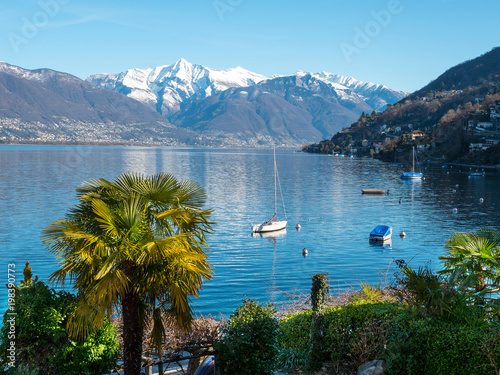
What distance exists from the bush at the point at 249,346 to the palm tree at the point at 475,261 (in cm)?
467

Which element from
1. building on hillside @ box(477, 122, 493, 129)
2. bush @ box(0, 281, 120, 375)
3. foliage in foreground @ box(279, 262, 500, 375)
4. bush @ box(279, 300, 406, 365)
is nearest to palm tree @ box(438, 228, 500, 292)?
foliage in foreground @ box(279, 262, 500, 375)

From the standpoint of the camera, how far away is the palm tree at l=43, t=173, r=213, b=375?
9188 mm

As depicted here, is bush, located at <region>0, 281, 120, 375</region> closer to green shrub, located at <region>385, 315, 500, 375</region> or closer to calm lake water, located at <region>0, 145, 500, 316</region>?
green shrub, located at <region>385, 315, 500, 375</region>

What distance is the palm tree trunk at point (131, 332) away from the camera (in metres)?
9.84

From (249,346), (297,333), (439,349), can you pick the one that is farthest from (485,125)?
(249,346)

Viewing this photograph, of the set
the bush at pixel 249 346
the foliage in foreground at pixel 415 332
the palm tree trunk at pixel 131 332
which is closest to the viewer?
the foliage in foreground at pixel 415 332

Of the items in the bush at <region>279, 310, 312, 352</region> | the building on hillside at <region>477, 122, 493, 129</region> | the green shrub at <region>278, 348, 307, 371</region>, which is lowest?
the green shrub at <region>278, 348, 307, 371</region>

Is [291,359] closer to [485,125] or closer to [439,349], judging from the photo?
[439,349]

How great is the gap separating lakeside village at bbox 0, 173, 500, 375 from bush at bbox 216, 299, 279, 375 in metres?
0.02

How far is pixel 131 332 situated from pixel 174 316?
1.00 meters

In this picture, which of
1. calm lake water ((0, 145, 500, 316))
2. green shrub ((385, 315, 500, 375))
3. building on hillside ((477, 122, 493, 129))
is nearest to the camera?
green shrub ((385, 315, 500, 375))

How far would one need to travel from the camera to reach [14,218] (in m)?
59.3

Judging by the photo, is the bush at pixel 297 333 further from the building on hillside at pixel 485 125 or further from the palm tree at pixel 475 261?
the building on hillside at pixel 485 125

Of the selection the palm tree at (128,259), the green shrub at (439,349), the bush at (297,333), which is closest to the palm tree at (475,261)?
the green shrub at (439,349)
